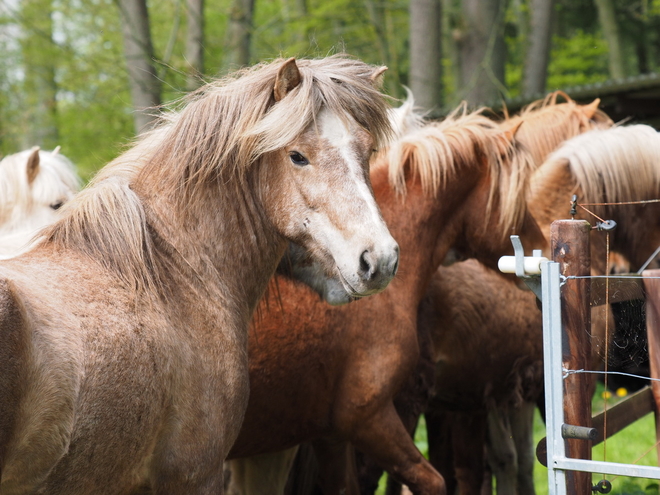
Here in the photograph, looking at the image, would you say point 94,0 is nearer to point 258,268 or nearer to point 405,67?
point 405,67

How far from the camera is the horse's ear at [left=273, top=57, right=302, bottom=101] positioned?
2572mm

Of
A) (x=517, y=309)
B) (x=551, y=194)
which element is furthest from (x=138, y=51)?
(x=517, y=309)

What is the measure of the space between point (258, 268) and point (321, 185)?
1.53 feet

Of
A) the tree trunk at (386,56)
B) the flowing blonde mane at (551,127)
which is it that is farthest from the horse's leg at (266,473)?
the tree trunk at (386,56)

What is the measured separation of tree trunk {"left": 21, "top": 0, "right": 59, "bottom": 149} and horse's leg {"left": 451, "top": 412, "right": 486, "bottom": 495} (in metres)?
11.5

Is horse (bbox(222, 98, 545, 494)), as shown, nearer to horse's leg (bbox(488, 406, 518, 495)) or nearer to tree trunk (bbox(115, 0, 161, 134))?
horse's leg (bbox(488, 406, 518, 495))

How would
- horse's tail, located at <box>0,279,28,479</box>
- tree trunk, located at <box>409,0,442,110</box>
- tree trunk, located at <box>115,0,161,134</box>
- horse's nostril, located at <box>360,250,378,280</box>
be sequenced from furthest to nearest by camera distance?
tree trunk, located at <box>409,0,442,110</box>
tree trunk, located at <box>115,0,161,134</box>
horse's nostril, located at <box>360,250,378,280</box>
horse's tail, located at <box>0,279,28,479</box>

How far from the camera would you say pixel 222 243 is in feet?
8.71

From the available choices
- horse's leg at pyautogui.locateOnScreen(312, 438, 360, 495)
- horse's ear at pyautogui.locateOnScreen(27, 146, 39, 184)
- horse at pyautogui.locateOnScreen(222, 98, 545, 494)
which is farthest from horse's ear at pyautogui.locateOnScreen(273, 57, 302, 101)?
horse's ear at pyautogui.locateOnScreen(27, 146, 39, 184)

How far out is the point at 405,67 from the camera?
17125 millimetres

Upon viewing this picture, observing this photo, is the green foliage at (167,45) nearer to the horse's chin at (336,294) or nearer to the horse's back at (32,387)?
the horse's chin at (336,294)

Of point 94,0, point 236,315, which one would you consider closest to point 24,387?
point 236,315

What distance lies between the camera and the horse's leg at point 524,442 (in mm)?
5047

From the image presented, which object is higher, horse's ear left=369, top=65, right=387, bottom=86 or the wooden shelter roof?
the wooden shelter roof
